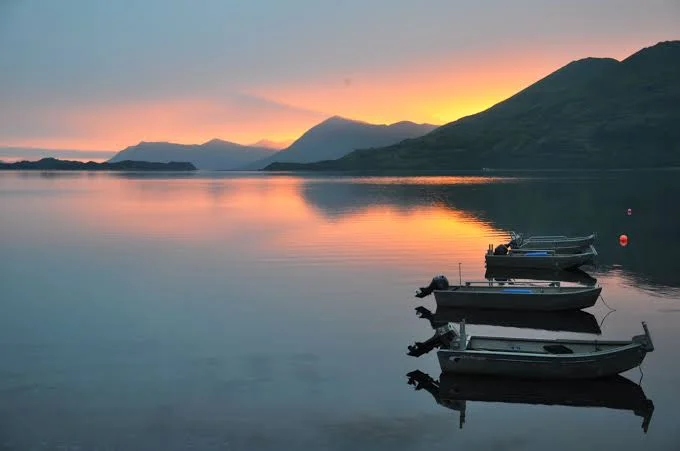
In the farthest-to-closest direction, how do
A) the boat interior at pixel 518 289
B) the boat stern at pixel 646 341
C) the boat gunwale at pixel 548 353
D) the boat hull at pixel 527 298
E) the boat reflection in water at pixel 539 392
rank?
the boat interior at pixel 518 289 → the boat hull at pixel 527 298 → the boat stern at pixel 646 341 → the boat gunwale at pixel 548 353 → the boat reflection in water at pixel 539 392

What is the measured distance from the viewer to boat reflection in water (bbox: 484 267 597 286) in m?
43.1

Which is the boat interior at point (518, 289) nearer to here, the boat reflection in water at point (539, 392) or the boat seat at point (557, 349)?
the boat seat at point (557, 349)

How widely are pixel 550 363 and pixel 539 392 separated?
1.18m

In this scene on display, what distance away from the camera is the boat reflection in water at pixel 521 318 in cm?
2962

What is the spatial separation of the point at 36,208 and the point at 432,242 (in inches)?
3358

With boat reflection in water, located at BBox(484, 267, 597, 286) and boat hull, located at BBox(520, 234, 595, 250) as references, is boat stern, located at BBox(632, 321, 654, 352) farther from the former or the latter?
boat hull, located at BBox(520, 234, 595, 250)

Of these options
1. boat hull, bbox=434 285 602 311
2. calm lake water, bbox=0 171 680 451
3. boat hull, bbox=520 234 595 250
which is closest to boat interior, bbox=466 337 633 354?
calm lake water, bbox=0 171 680 451

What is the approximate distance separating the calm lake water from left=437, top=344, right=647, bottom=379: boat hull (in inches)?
32.8

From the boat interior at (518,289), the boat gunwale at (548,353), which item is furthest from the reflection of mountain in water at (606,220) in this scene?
the boat gunwale at (548,353)

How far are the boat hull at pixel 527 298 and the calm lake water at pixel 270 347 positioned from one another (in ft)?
5.48

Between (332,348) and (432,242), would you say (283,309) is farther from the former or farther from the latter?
(432,242)

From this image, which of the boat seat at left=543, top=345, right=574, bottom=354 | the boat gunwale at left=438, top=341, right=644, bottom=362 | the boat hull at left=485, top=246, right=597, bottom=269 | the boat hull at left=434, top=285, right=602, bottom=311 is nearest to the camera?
the boat gunwale at left=438, top=341, right=644, bottom=362

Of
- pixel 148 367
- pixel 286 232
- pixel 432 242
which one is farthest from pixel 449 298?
pixel 286 232

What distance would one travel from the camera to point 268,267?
152 ft
